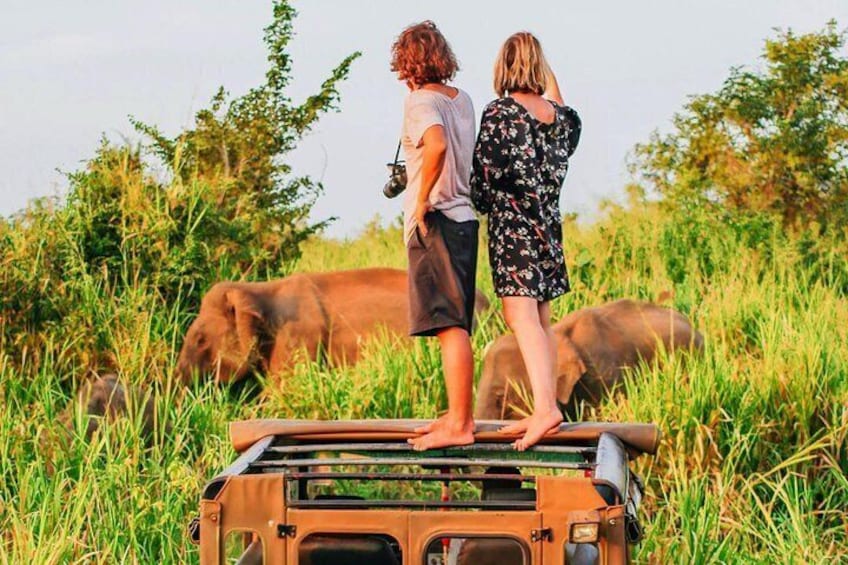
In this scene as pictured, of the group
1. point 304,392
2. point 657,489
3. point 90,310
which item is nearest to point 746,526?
point 657,489

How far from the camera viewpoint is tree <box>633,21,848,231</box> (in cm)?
1362

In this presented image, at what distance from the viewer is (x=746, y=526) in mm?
6625

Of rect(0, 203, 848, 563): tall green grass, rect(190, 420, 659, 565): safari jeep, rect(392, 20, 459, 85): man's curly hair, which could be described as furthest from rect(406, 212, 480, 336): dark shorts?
rect(0, 203, 848, 563): tall green grass

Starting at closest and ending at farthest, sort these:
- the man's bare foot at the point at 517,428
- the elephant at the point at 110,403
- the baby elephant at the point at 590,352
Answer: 1. the man's bare foot at the point at 517,428
2. the elephant at the point at 110,403
3. the baby elephant at the point at 590,352

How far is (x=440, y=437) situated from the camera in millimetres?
4383

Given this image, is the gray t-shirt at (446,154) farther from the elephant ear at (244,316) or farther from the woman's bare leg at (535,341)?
the elephant ear at (244,316)

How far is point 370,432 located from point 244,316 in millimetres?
6174

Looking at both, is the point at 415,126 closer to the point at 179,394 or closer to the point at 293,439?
the point at 293,439

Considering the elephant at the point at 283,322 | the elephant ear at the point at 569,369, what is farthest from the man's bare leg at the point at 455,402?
the elephant at the point at 283,322

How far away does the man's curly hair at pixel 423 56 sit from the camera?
5.22 m

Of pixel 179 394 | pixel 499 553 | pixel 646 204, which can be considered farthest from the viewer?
pixel 646 204

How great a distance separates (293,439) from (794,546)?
2.29 meters

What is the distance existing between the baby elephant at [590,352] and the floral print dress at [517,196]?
3.07 metres

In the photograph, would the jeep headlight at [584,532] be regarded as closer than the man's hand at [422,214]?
Yes
